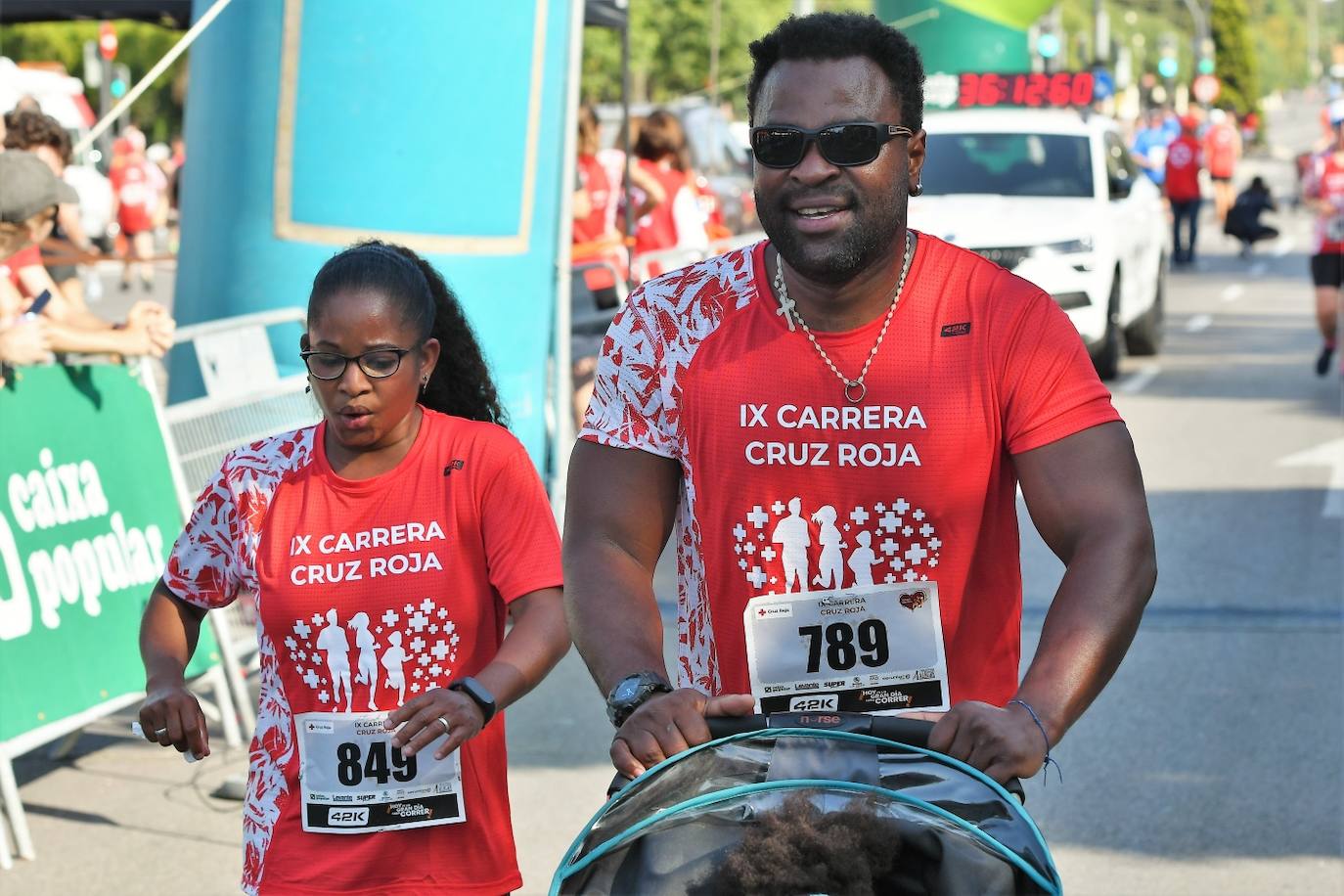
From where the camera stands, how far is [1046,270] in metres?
15.2

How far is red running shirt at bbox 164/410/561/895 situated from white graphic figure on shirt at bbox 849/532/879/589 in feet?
2.71

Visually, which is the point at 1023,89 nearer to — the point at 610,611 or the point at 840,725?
the point at 610,611

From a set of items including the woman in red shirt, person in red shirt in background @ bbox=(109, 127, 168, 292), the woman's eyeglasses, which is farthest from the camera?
person in red shirt in background @ bbox=(109, 127, 168, 292)

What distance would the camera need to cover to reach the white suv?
15250mm

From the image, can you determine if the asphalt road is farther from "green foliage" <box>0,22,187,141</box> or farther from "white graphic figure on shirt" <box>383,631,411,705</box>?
"green foliage" <box>0,22,187,141</box>

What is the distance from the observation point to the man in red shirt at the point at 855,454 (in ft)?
9.66

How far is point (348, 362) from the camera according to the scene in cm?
367

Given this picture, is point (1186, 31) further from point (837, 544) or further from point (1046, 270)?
point (837, 544)

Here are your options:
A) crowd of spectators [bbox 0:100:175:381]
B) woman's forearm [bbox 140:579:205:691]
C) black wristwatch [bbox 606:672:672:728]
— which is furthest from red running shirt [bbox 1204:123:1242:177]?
black wristwatch [bbox 606:672:672:728]

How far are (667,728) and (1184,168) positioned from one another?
26.6 m

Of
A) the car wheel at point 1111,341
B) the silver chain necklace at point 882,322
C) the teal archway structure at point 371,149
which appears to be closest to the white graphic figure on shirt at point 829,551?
the silver chain necklace at point 882,322

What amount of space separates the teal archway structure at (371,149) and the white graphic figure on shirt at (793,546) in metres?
5.88

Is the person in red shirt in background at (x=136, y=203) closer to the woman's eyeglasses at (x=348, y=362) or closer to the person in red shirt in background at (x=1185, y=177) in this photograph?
the person in red shirt in background at (x=1185, y=177)

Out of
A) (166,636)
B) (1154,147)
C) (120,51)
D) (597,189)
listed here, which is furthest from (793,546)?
(120,51)
